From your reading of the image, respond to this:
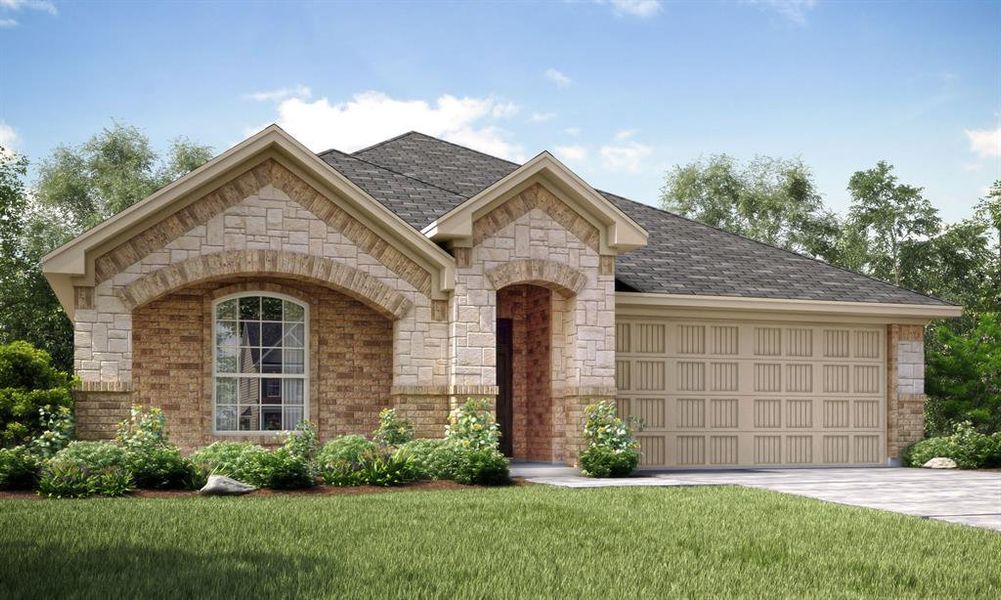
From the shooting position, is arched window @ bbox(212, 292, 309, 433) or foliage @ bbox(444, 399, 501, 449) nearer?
foliage @ bbox(444, 399, 501, 449)

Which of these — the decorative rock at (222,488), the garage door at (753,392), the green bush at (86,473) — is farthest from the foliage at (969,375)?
the green bush at (86,473)

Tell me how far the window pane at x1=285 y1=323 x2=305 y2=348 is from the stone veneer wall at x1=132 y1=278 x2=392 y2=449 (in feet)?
0.62

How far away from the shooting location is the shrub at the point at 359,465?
14.6 metres

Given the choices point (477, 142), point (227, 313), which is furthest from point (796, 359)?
point (477, 142)

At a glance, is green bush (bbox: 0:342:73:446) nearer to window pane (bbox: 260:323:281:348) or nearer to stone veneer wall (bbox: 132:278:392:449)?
stone veneer wall (bbox: 132:278:392:449)

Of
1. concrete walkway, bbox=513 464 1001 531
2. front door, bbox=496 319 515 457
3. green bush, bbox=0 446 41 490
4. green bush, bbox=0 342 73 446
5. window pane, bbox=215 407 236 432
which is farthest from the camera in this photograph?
front door, bbox=496 319 515 457

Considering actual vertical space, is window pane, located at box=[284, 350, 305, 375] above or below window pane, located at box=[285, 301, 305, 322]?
below

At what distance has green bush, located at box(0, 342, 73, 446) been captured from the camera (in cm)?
1457

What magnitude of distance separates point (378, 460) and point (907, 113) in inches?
1144

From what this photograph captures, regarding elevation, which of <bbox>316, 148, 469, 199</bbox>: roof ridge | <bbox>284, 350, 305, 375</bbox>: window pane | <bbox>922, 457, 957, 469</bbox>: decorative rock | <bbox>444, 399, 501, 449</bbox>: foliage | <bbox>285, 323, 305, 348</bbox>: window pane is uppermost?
<bbox>316, 148, 469, 199</bbox>: roof ridge

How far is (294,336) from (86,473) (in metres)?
4.48

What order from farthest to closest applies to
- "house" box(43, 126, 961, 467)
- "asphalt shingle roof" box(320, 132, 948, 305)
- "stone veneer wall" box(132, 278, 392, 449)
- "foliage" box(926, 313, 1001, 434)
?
"foliage" box(926, 313, 1001, 434) < "asphalt shingle roof" box(320, 132, 948, 305) < "stone veneer wall" box(132, 278, 392, 449) < "house" box(43, 126, 961, 467)

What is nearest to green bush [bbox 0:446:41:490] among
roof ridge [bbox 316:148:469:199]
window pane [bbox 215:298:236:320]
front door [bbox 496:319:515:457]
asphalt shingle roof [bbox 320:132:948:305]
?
window pane [bbox 215:298:236:320]

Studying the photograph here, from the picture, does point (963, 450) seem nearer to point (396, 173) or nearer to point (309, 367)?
point (396, 173)
